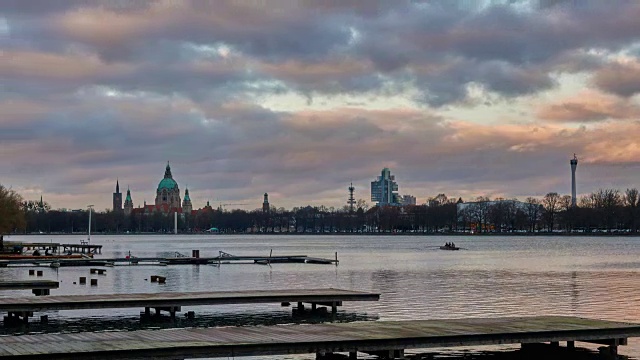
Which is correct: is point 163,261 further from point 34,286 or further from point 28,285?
point 34,286

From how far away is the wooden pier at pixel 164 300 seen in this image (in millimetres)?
34719

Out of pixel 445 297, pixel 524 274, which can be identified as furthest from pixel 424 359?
pixel 524 274

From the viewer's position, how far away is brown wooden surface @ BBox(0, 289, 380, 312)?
34.7m

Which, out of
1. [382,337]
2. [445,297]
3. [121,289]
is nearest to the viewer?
[382,337]

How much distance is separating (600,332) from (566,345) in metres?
2.16

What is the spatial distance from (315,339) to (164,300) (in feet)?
44.7

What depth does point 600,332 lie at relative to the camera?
27.2 m

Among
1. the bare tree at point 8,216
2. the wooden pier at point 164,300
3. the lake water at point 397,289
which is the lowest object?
the lake water at point 397,289

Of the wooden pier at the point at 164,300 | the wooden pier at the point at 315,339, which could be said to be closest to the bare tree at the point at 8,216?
the wooden pier at the point at 164,300

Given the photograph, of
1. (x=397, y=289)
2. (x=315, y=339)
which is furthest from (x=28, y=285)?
(x=315, y=339)

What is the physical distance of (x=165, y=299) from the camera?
3694 centimetres

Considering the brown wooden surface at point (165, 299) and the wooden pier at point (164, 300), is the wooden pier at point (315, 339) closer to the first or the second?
the brown wooden surface at point (165, 299)

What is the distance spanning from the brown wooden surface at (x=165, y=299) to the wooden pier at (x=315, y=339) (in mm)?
8872

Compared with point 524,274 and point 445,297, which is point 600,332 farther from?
point 524,274
